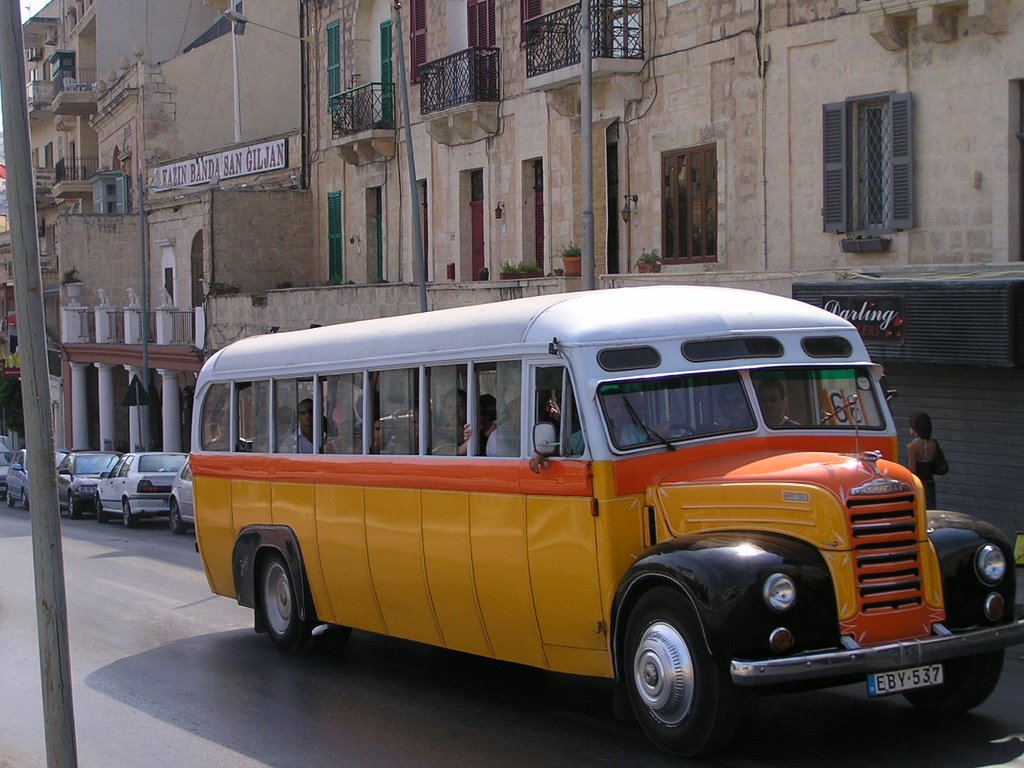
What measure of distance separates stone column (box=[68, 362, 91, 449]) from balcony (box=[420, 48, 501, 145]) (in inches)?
989

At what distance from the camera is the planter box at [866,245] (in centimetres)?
1836

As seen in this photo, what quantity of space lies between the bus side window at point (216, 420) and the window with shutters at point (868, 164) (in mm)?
8982

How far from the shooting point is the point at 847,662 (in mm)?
7293

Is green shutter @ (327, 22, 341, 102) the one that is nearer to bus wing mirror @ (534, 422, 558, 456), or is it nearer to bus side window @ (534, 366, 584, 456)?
bus side window @ (534, 366, 584, 456)

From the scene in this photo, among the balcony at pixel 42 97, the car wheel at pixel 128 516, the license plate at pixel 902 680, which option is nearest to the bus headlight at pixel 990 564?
the license plate at pixel 902 680

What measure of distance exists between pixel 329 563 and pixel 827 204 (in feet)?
33.5

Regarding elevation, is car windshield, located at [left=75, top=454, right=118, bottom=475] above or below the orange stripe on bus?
below

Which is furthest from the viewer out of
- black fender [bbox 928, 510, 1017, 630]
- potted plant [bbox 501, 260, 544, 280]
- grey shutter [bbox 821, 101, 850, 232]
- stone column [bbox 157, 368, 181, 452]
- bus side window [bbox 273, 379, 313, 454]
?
stone column [bbox 157, 368, 181, 452]

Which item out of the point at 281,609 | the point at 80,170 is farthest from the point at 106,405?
the point at 281,609

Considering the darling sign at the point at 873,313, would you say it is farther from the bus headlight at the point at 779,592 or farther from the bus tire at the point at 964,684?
the bus headlight at the point at 779,592

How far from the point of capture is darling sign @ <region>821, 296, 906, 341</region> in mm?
17125

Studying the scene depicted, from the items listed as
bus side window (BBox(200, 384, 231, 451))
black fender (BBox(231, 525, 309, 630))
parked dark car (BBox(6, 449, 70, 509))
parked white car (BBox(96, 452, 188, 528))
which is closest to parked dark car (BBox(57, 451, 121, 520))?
parked white car (BBox(96, 452, 188, 528))

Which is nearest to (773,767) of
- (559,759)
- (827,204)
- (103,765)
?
(559,759)

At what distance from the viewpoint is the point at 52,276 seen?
57750mm
